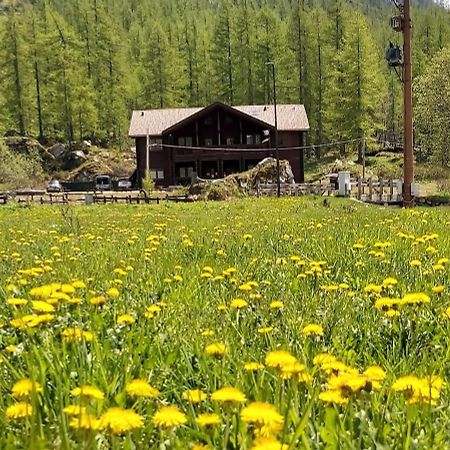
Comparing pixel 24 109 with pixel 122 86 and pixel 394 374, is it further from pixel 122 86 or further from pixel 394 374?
pixel 394 374

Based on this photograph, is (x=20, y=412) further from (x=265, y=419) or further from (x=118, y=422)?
(x=265, y=419)

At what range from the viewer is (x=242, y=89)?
259ft

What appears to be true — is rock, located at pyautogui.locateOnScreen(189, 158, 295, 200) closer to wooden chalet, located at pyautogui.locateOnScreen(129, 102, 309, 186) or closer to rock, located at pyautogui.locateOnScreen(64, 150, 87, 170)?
wooden chalet, located at pyautogui.locateOnScreen(129, 102, 309, 186)

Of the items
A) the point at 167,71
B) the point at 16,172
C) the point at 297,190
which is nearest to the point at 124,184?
the point at 16,172

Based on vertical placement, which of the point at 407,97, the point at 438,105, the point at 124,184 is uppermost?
the point at 438,105

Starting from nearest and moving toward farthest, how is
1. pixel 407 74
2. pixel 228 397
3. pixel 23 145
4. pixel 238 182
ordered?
pixel 228 397, pixel 407 74, pixel 238 182, pixel 23 145

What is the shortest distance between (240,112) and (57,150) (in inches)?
1126

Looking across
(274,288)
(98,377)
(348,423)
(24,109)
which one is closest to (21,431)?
(98,377)

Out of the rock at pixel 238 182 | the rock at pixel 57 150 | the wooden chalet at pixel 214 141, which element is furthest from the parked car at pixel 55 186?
the rock at pixel 238 182

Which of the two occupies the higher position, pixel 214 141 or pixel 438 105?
pixel 438 105

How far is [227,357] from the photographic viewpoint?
7.11ft

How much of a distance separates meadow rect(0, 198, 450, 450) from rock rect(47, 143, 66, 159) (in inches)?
2670

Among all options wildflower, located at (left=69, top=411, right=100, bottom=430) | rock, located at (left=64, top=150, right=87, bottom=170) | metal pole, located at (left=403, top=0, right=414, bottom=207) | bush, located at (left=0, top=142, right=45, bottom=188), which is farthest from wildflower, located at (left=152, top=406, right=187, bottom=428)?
rock, located at (left=64, top=150, right=87, bottom=170)

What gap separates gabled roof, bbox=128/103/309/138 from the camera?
53.3 meters
